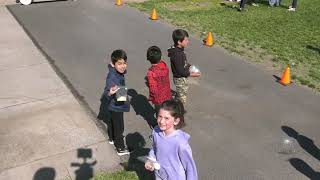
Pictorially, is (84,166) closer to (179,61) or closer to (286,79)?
(179,61)

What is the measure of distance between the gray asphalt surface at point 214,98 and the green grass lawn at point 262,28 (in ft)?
2.57

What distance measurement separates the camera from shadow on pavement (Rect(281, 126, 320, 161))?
654 centimetres

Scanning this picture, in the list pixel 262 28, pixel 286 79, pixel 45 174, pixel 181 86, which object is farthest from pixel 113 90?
pixel 262 28

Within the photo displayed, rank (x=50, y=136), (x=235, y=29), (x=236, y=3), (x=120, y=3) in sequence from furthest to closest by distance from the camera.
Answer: (x=236, y=3) < (x=120, y=3) < (x=235, y=29) < (x=50, y=136)

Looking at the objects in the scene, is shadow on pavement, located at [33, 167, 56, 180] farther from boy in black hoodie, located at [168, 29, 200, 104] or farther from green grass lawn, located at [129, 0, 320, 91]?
green grass lawn, located at [129, 0, 320, 91]

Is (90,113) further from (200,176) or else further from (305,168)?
(305,168)

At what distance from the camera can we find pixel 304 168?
6.12 metres

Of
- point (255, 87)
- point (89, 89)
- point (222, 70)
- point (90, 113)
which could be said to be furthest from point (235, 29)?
point (90, 113)

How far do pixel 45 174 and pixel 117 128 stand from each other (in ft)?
4.03

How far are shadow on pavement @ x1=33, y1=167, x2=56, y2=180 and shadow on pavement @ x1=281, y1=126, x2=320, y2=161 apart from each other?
13.3 ft

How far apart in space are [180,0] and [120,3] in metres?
2.81

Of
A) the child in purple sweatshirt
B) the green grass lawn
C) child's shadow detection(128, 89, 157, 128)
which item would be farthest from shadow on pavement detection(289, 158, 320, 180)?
the green grass lawn

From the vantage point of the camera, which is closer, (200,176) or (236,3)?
(200,176)

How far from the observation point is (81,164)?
19.8ft
